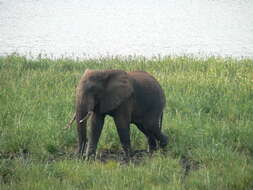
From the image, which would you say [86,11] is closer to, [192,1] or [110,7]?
[110,7]

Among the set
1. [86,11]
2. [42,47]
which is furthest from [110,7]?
[42,47]

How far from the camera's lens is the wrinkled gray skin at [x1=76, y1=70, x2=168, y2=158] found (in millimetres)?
6898

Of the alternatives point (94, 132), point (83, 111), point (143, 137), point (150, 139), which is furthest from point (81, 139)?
point (143, 137)

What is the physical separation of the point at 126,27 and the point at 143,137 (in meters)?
20.6

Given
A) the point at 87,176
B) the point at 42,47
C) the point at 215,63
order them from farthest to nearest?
the point at 42,47 → the point at 215,63 → the point at 87,176

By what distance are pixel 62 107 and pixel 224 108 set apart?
2.65 metres

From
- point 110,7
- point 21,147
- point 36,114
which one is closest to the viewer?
point 21,147

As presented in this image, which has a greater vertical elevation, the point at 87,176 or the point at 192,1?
the point at 192,1

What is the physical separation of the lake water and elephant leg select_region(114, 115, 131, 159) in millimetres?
9702

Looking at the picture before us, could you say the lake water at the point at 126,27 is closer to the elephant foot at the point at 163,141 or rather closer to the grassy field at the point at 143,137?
the grassy field at the point at 143,137

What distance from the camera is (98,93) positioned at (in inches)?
275

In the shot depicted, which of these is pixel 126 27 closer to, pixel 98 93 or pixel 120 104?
pixel 120 104

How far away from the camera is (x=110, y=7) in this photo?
36.6 meters

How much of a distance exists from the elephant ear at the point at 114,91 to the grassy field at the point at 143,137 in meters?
0.70
